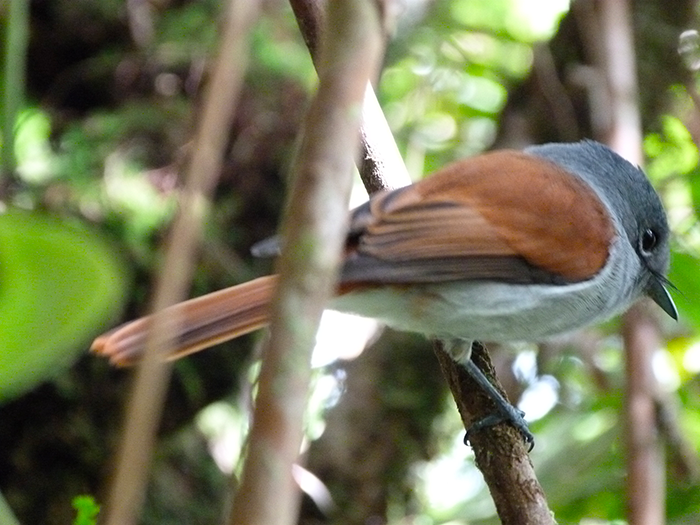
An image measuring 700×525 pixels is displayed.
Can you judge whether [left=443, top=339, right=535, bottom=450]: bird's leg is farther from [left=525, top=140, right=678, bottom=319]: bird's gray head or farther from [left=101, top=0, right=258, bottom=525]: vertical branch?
[left=101, top=0, right=258, bottom=525]: vertical branch

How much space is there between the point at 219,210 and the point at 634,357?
1628mm

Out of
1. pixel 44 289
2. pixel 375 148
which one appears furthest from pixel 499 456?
pixel 44 289

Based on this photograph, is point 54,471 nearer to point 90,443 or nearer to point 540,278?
point 90,443

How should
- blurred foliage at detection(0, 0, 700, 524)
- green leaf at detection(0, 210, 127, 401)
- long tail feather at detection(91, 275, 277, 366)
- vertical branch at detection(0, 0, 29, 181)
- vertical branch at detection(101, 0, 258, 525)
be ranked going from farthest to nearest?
blurred foliage at detection(0, 0, 700, 524)
long tail feather at detection(91, 275, 277, 366)
vertical branch at detection(0, 0, 29, 181)
green leaf at detection(0, 210, 127, 401)
vertical branch at detection(101, 0, 258, 525)

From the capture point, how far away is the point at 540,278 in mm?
2020

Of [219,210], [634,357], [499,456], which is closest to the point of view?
[499,456]

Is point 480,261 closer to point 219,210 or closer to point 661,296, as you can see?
point 661,296

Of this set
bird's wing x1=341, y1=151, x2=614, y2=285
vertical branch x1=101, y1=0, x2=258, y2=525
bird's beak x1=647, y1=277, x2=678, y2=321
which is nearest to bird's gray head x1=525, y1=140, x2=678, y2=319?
bird's beak x1=647, y1=277, x2=678, y2=321

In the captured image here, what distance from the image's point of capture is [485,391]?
1745mm

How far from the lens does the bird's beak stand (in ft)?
7.72

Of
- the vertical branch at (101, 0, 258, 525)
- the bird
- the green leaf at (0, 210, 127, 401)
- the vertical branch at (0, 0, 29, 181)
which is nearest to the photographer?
the vertical branch at (101, 0, 258, 525)

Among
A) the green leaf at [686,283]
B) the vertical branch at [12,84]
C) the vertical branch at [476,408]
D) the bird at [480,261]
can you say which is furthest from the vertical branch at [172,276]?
the green leaf at [686,283]

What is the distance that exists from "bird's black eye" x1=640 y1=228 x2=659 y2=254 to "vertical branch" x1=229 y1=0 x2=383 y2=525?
6.79ft

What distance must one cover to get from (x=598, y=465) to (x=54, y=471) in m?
1.78
